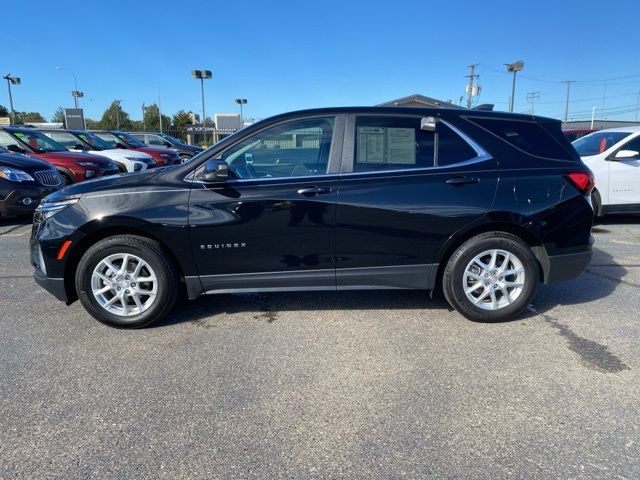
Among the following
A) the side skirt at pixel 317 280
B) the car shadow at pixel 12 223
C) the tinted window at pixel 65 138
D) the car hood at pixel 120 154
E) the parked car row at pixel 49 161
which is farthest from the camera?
the tinted window at pixel 65 138

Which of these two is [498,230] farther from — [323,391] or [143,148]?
[143,148]

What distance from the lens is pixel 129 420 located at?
259 centimetres

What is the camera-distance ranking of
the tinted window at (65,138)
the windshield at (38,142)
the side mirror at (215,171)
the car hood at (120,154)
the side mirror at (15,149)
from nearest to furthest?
the side mirror at (215,171) → the side mirror at (15,149) → the windshield at (38,142) → the car hood at (120,154) → the tinted window at (65,138)

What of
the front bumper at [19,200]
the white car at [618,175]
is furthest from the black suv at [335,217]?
the front bumper at [19,200]

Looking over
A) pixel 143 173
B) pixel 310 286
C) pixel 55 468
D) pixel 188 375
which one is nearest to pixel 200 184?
pixel 143 173

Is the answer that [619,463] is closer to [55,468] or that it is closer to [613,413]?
[613,413]

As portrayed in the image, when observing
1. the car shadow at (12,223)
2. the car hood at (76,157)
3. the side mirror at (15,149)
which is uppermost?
the side mirror at (15,149)

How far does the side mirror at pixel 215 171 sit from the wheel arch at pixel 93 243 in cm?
65

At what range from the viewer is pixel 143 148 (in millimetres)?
16750

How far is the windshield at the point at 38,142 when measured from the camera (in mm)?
10750

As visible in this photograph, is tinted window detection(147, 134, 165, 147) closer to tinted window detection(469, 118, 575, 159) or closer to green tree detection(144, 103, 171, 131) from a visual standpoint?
tinted window detection(469, 118, 575, 159)

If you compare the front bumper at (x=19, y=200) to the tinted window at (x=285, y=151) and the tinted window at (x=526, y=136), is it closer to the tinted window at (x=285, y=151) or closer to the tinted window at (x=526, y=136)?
the tinted window at (x=285, y=151)

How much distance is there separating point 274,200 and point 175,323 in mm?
1389

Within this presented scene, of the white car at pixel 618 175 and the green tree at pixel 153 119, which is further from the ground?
the green tree at pixel 153 119
